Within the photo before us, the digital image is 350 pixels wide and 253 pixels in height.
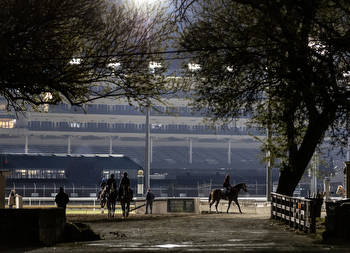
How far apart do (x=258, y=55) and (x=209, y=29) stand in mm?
2924

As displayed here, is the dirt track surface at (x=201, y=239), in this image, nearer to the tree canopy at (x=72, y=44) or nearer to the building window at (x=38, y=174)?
the tree canopy at (x=72, y=44)

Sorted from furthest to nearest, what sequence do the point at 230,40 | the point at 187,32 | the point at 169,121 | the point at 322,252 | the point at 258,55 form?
the point at 169,121 → the point at 187,32 → the point at 230,40 → the point at 258,55 → the point at 322,252

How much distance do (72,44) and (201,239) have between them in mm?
9661

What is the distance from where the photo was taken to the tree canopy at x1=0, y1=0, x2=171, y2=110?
1786cm

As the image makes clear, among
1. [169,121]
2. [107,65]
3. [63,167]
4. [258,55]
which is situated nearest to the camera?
→ [258,55]

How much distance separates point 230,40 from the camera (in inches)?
798

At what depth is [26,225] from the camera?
15141mm

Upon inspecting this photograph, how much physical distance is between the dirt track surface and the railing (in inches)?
13.2

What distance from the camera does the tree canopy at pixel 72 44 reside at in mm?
17859

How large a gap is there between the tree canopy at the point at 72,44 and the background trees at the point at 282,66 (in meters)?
2.17

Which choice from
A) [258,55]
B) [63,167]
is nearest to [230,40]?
[258,55]

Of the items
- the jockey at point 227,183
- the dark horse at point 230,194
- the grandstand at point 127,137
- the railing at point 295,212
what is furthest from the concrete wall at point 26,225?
the grandstand at point 127,137

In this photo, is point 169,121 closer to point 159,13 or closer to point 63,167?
point 63,167

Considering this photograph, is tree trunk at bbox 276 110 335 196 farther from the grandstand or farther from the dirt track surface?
the grandstand
